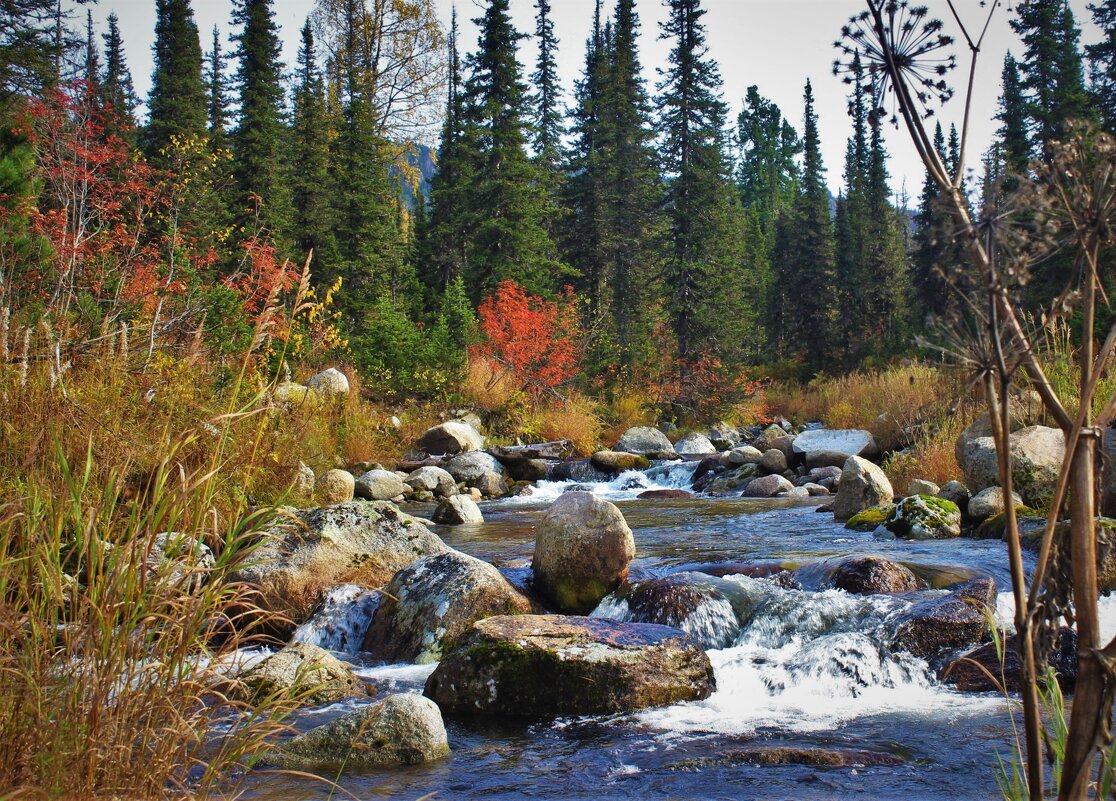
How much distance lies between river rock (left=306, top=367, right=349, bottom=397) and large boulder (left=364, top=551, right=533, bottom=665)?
27.9 feet

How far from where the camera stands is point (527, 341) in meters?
21.1

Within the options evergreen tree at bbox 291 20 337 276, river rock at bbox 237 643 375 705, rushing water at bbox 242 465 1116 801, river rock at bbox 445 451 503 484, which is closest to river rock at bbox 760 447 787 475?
river rock at bbox 445 451 503 484

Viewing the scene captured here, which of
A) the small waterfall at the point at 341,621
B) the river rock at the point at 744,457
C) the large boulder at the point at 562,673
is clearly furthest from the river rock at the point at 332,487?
the river rock at the point at 744,457

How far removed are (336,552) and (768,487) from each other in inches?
344

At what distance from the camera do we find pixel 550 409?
20453 millimetres

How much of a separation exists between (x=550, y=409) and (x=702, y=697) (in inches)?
613

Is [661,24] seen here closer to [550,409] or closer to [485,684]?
[550,409]

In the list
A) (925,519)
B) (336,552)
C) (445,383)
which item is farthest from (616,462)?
(336,552)

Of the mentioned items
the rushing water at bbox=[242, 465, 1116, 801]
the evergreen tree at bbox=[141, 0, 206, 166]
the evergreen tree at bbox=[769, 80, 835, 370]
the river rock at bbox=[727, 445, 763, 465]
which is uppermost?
the evergreen tree at bbox=[141, 0, 206, 166]

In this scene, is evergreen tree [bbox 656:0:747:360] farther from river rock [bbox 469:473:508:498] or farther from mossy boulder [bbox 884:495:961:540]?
mossy boulder [bbox 884:495:961:540]

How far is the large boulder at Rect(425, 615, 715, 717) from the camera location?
482 cm

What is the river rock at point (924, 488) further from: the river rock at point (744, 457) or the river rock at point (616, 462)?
the river rock at point (616, 462)

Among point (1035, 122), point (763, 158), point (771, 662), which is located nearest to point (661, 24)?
point (1035, 122)

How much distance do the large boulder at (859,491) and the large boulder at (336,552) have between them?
5.56 meters
